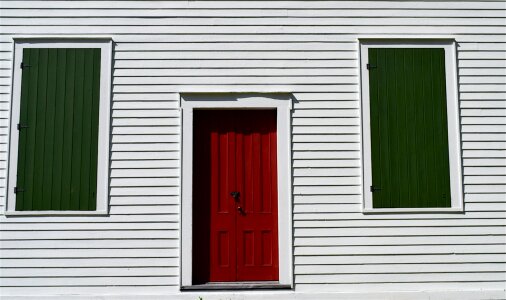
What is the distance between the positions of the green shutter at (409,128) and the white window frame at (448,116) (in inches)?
2.1

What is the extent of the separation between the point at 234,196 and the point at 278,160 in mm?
698

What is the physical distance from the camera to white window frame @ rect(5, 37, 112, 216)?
5699 millimetres

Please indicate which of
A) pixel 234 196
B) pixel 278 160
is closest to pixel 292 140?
pixel 278 160

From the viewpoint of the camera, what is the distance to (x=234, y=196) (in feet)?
19.3

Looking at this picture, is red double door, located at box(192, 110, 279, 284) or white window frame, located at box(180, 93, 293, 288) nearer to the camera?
white window frame, located at box(180, 93, 293, 288)

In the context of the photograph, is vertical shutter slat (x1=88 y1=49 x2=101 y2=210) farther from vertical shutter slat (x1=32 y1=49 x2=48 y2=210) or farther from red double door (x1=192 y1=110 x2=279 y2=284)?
red double door (x1=192 y1=110 x2=279 y2=284)

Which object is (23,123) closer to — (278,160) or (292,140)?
(278,160)

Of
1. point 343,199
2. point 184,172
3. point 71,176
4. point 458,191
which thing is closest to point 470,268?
point 458,191

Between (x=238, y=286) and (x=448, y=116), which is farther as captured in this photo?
(x=448, y=116)

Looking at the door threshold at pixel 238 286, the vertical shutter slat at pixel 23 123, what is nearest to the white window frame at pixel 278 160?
the door threshold at pixel 238 286

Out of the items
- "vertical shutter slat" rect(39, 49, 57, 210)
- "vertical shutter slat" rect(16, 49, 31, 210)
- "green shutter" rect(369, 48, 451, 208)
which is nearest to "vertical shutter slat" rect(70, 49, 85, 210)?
"vertical shutter slat" rect(39, 49, 57, 210)

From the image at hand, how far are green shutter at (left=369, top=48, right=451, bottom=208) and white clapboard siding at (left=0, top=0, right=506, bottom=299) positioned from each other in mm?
216

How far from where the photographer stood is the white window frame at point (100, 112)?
5.70 metres

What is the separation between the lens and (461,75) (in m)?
5.96
